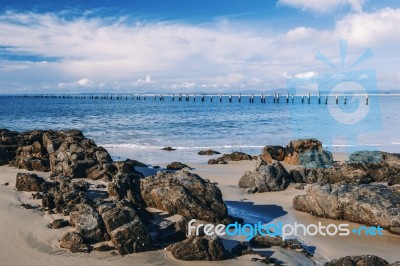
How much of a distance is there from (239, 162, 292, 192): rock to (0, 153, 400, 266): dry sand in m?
0.53

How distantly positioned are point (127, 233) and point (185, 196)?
102 inches

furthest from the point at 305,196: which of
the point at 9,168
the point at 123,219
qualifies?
the point at 9,168

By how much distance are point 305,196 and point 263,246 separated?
3.60 m

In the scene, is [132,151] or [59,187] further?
[132,151]

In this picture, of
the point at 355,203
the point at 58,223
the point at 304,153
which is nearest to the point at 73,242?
the point at 58,223

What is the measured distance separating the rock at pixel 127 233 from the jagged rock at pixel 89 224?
0.23 m

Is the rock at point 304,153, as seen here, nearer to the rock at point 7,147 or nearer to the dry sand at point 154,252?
the dry sand at point 154,252

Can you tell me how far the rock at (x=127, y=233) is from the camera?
825 cm

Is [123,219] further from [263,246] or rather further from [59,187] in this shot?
[59,187]

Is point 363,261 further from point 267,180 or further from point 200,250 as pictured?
point 267,180

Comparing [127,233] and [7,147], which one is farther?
[7,147]

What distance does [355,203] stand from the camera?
10.8 m

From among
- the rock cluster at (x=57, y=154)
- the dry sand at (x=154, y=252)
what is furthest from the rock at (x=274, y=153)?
the rock cluster at (x=57, y=154)

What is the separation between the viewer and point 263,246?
8844mm
